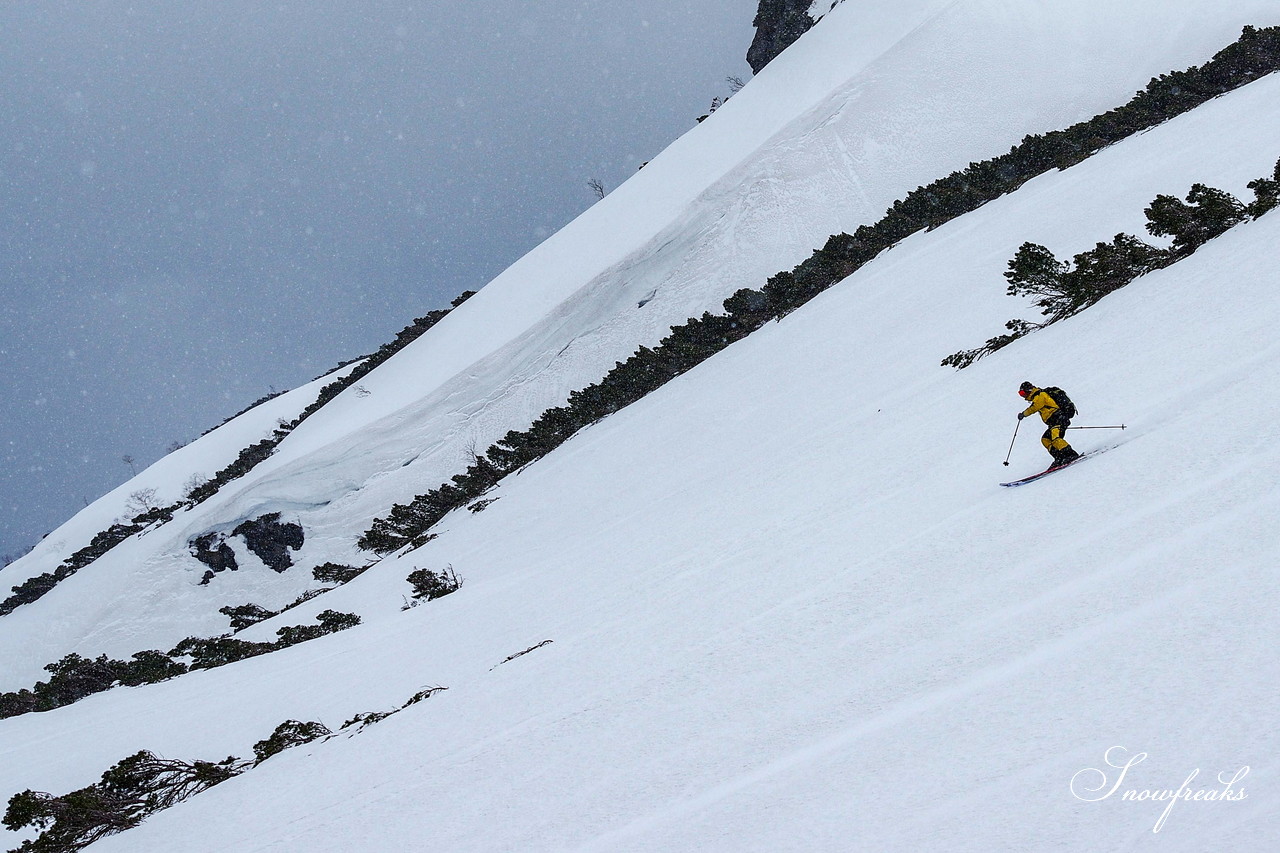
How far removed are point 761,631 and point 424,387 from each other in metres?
25.4

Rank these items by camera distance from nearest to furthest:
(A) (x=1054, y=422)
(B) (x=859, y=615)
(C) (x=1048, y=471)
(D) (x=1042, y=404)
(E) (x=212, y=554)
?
(B) (x=859, y=615) → (C) (x=1048, y=471) → (A) (x=1054, y=422) → (D) (x=1042, y=404) → (E) (x=212, y=554)

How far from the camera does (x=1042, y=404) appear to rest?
5457mm

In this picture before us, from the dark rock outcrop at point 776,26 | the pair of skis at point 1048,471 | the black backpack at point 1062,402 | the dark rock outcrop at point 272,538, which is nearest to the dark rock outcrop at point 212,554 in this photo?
the dark rock outcrop at point 272,538

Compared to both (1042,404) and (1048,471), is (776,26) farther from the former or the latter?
(1048,471)

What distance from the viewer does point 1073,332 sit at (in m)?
8.14

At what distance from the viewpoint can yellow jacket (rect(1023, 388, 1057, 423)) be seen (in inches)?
212

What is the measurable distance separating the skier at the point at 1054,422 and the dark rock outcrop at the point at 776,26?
1840 inches

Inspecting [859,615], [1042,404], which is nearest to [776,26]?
[1042,404]

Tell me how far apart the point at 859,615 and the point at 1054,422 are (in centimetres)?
247

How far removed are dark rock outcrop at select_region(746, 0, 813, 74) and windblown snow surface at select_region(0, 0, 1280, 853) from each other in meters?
35.4

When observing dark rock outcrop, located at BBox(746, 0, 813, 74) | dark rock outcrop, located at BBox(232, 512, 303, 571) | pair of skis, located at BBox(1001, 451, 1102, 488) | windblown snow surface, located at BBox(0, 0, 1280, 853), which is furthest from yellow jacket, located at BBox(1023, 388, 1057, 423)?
dark rock outcrop, located at BBox(746, 0, 813, 74)

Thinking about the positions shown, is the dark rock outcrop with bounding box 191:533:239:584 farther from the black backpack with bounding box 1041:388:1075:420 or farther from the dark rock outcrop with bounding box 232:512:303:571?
the black backpack with bounding box 1041:388:1075:420

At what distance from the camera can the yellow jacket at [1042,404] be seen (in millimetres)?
5379

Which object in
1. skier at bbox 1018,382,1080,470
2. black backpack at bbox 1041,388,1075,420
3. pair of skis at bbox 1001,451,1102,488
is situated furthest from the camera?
black backpack at bbox 1041,388,1075,420
